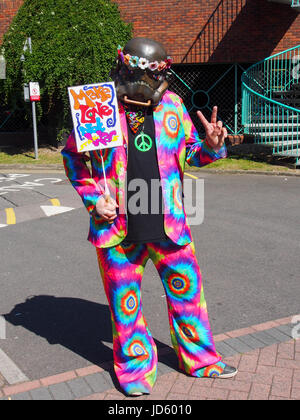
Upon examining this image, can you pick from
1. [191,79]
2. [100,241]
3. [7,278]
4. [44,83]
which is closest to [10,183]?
[44,83]

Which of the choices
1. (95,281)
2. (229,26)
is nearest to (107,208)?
(95,281)

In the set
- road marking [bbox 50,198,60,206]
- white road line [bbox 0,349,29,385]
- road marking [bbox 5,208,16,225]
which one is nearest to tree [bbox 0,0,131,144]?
Result: road marking [bbox 50,198,60,206]

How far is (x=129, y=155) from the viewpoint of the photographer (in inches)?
131

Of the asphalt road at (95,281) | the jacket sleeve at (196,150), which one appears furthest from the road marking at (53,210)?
the jacket sleeve at (196,150)

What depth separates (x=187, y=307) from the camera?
349 centimetres

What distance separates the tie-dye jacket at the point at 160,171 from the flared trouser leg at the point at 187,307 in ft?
0.40

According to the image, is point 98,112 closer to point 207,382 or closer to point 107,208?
point 107,208

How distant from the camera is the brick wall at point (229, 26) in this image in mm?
15805

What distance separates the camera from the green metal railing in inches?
548

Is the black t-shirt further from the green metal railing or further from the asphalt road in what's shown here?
the green metal railing

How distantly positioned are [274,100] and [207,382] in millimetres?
12812

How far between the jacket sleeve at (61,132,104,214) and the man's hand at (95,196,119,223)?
0.10 m

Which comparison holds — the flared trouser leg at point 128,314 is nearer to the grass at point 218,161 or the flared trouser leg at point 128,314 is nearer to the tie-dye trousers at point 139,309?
the tie-dye trousers at point 139,309

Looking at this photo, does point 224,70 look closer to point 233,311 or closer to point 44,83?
point 44,83
